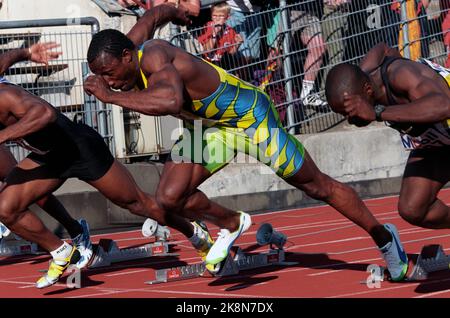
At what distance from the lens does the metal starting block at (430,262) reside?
916 cm

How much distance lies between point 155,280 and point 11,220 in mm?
1408

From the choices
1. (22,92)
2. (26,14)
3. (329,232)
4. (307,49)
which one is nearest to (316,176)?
(22,92)

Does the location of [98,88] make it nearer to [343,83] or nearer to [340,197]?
[343,83]

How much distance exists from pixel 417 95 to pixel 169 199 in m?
2.51

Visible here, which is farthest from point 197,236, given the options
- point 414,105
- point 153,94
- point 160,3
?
point 160,3

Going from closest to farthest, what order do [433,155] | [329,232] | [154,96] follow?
[154,96], [433,155], [329,232]

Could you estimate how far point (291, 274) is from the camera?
10.0 m

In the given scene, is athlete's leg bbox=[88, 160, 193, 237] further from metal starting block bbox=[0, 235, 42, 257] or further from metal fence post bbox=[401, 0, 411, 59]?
metal fence post bbox=[401, 0, 411, 59]

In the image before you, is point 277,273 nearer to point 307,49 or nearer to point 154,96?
point 154,96

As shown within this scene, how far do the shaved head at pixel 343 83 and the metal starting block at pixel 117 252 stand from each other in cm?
440

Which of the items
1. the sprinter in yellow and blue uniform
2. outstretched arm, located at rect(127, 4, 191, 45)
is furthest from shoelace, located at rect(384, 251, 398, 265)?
outstretched arm, located at rect(127, 4, 191, 45)

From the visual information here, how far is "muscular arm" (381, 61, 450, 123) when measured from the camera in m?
7.86

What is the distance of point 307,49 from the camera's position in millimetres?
16125

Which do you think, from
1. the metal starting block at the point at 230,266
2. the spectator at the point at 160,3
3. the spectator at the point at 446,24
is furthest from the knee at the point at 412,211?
the spectator at the point at 446,24
